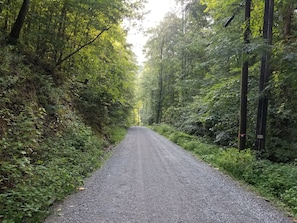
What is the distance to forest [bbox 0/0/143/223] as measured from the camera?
4590mm

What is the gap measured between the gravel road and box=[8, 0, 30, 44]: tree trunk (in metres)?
5.81

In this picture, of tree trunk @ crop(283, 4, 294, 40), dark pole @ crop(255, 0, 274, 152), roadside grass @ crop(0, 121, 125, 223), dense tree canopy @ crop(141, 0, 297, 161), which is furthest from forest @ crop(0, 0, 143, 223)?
tree trunk @ crop(283, 4, 294, 40)

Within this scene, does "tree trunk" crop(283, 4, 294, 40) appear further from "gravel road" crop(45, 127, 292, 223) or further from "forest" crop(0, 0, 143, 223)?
"gravel road" crop(45, 127, 292, 223)

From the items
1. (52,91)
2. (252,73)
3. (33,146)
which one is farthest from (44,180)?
(252,73)

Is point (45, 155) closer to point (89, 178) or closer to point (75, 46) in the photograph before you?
point (89, 178)

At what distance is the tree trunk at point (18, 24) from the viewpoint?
27.5 feet

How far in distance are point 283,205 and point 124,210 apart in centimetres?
339

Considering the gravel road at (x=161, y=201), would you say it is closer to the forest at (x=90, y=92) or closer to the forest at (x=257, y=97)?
the forest at (x=90, y=92)

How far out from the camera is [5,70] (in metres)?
6.81

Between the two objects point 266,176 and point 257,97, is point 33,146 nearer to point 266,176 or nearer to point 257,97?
point 266,176

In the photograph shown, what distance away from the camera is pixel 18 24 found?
861cm

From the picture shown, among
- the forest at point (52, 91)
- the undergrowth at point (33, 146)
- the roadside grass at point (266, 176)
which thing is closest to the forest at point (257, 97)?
the roadside grass at point (266, 176)

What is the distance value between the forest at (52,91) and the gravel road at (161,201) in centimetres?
52

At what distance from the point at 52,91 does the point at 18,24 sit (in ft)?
8.68
